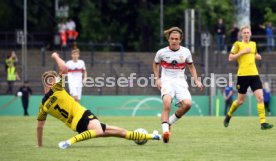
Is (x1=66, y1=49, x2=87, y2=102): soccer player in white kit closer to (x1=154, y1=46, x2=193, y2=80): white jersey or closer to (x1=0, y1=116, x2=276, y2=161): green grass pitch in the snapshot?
(x1=0, y1=116, x2=276, y2=161): green grass pitch

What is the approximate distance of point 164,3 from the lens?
56.2 metres

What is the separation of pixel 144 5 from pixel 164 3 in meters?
1.69

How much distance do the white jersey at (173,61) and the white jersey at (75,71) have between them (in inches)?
453

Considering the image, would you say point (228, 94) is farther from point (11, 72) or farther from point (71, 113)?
point (71, 113)

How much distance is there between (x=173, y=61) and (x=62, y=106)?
105 inches

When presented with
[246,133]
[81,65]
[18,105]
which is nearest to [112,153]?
[246,133]

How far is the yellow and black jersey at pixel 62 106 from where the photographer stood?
16.7 meters

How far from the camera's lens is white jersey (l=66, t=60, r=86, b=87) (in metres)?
29.8

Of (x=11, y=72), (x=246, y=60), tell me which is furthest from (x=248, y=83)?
(x=11, y=72)

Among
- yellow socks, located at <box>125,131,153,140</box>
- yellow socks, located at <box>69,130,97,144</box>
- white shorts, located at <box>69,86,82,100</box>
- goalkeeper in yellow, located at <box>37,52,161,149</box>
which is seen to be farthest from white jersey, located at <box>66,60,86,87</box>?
yellow socks, located at <box>69,130,97,144</box>

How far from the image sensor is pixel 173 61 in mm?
18312

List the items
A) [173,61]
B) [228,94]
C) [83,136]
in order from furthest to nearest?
1. [228,94]
2. [173,61]
3. [83,136]

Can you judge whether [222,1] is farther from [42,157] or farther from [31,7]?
[42,157]

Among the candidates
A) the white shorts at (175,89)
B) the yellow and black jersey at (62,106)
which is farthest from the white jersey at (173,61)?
the yellow and black jersey at (62,106)
